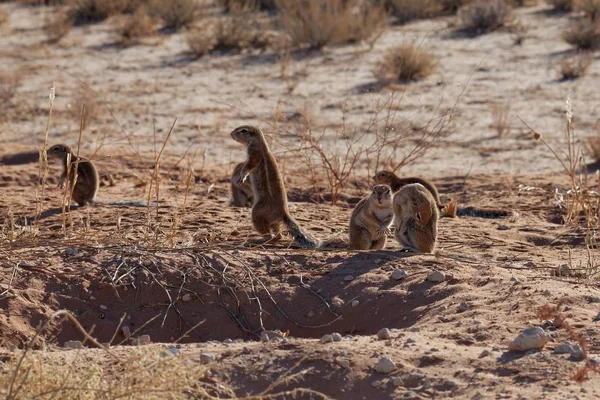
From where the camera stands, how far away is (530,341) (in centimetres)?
601

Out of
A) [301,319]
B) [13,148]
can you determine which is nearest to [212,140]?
[13,148]

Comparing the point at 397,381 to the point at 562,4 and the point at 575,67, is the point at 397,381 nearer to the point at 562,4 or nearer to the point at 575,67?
the point at 575,67

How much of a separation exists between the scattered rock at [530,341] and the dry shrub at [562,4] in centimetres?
1882

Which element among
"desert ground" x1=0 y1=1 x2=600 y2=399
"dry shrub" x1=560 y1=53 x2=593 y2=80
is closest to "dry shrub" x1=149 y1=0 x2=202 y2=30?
"desert ground" x1=0 y1=1 x2=600 y2=399

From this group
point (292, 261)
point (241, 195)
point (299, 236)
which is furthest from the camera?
point (241, 195)

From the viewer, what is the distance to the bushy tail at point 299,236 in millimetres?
9000

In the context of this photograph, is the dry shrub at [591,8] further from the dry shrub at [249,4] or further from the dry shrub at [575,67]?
the dry shrub at [249,4]

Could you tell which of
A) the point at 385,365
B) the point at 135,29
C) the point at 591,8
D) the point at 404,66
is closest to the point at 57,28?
the point at 135,29

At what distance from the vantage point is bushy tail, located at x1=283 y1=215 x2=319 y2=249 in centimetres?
900

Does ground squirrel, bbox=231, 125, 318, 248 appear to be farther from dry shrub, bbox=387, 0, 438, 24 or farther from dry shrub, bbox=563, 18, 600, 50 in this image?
dry shrub, bbox=387, 0, 438, 24

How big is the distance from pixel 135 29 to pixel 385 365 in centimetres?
1691

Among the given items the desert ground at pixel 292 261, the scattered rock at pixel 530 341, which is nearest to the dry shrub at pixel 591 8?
the desert ground at pixel 292 261

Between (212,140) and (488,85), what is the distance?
18.2 feet

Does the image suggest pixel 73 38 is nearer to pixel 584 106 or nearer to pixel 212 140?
pixel 212 140
